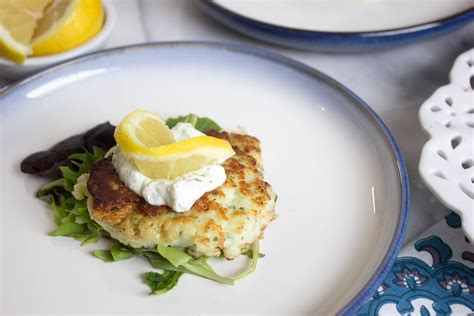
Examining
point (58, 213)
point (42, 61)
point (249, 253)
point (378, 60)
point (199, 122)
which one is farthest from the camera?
point (378, 60)

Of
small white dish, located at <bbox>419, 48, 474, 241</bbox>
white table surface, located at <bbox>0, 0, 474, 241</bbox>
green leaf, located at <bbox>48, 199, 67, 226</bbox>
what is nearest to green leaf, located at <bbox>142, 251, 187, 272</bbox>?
green leaf, located at <bbox>48, 199, 67, 226</bbox>

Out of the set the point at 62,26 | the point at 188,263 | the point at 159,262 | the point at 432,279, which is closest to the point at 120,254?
the point at 159,262

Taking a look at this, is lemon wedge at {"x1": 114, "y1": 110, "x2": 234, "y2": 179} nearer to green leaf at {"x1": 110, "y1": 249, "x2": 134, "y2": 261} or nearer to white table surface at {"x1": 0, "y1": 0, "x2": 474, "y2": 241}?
green leaf at {"x1": 110, "y1": 249, "x2": 134, "y2": 261}

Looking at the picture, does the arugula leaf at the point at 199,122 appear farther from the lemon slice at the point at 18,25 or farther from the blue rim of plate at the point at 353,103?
the lemon slice at the point at 18,25

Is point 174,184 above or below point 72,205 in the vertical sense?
above

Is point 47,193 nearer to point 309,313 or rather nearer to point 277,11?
point 309,313

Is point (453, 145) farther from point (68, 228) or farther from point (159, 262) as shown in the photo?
point (68, 228)

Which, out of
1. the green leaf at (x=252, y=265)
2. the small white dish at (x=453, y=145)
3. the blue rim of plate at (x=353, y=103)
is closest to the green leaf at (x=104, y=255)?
the green leaf at (x=252, y=265)
